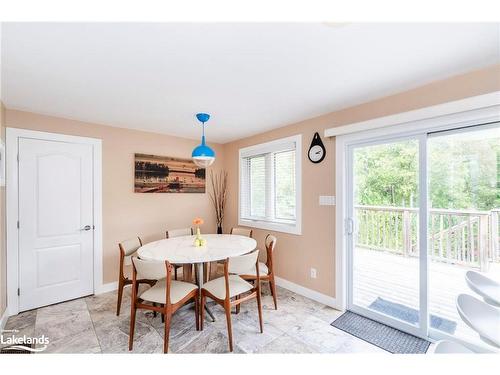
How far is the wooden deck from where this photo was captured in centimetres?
189

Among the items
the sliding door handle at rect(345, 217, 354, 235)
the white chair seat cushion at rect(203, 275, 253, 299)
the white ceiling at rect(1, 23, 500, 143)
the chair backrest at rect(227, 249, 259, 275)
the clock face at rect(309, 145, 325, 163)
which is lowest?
the white chair seat cushion at rect(203, 275, 253, 299)

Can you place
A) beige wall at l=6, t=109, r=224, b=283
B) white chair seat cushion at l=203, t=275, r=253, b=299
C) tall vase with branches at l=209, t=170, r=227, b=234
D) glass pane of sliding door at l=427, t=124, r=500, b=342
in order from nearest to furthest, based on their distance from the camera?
1. glass pane of sliding door at l=427, t=124, r=500, b=342
2. white chair seat cushion at l=203, t=275, r=253, b=299
3. beige wall at l=6, t=109, r=224, b=283
4. tall vase with branches at l=209, t=170, r=227, b=234

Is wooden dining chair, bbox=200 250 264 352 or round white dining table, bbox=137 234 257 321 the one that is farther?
round white dining table, bbox=137 234 257 321

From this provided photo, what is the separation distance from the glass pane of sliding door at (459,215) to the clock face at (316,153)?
1.03m

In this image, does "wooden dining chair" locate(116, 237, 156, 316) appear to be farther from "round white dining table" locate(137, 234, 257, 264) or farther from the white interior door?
the white interior door

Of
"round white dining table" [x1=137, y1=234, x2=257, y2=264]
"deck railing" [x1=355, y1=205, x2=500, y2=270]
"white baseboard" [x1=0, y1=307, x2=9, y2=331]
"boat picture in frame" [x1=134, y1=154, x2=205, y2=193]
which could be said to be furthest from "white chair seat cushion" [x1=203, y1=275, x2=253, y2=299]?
"white baseboard" [x1=0, y1=307, x2=9, y2=331]

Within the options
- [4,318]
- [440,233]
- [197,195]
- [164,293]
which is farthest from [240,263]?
[4,318]

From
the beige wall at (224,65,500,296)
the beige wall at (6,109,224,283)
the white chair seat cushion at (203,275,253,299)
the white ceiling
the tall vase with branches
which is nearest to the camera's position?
the white ceiling

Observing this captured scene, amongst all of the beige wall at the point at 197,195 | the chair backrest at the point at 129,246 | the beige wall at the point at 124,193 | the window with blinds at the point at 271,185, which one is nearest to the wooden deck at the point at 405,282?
the beige wall at the point at 197,195

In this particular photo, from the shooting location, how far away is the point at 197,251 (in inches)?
88.8

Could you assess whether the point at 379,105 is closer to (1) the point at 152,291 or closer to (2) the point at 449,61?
(2) the point at 449,61

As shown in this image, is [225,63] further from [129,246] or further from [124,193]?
[124,193]

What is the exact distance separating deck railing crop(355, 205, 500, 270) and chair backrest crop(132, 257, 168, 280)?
2.00 m

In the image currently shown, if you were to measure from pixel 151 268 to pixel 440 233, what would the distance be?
248cm
